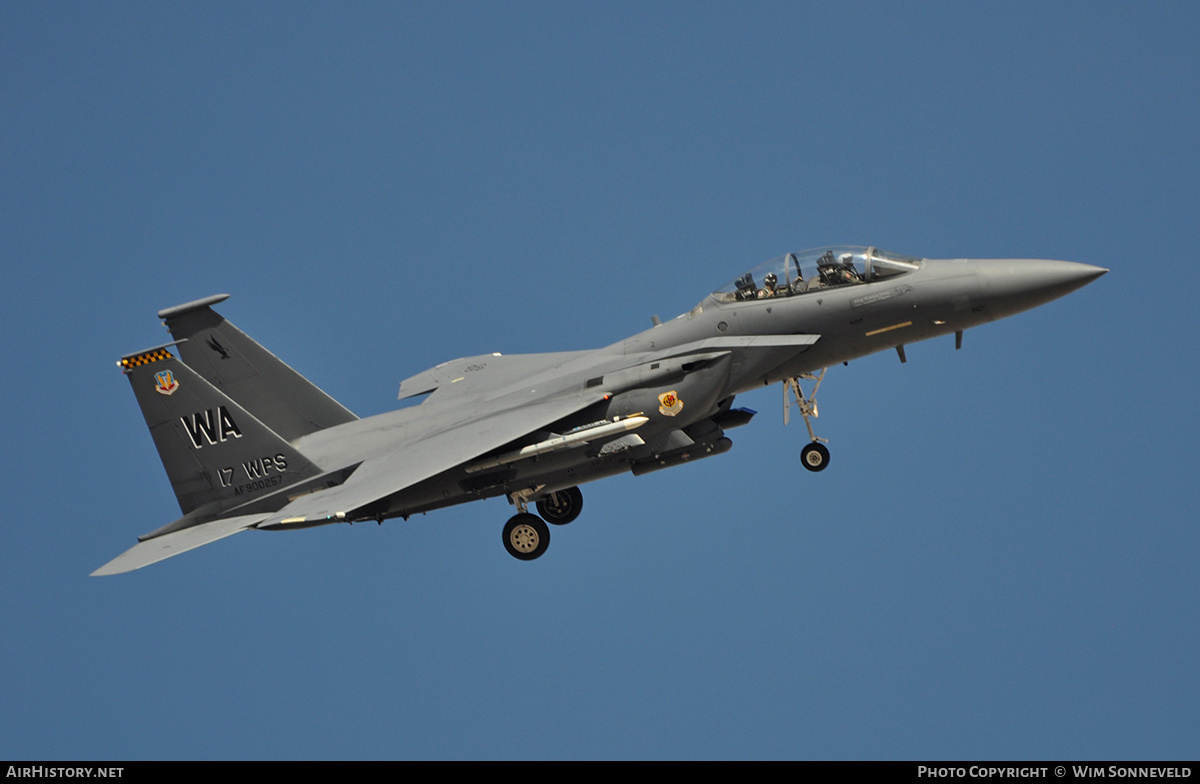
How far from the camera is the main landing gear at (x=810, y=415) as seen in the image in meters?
20.0

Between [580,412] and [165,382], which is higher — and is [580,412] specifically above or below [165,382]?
below

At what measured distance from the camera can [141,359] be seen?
67.6 ft

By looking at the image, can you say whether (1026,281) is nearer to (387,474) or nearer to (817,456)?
(817,456)

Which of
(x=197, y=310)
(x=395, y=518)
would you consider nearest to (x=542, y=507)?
(x=395, y=518)

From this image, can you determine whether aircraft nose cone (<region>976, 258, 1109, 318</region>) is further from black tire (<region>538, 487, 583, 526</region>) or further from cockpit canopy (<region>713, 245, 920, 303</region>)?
black tire (<region>538, 487, 583, 526</region>)

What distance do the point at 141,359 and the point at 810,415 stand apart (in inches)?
378

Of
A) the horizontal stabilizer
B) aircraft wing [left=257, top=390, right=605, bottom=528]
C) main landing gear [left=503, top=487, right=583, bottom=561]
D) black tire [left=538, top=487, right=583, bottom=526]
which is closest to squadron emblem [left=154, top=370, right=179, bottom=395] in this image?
the horizontal stabilizer

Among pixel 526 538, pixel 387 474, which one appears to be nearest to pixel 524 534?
pixel 526 538

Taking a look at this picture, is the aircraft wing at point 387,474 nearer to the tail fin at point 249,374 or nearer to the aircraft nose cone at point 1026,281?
the tail fin at point 249,374

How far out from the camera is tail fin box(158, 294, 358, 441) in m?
22.3

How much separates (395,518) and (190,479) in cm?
301

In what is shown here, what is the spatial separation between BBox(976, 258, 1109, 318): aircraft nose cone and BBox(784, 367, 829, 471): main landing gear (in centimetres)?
256

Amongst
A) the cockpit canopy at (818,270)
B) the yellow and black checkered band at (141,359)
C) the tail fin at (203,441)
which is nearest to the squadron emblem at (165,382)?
the tail fin at (203,441)
